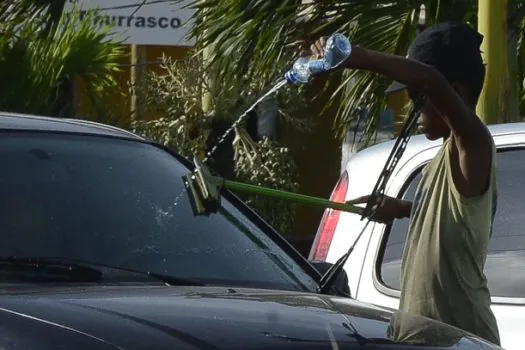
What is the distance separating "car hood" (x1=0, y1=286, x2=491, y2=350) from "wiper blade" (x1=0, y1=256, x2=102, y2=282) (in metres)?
0.18

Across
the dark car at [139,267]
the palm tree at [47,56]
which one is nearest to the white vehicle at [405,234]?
the dark car at [139,267]

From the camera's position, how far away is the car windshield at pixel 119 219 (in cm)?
385

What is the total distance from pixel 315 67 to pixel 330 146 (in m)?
11.6

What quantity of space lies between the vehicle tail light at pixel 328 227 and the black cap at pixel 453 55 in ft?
4.02

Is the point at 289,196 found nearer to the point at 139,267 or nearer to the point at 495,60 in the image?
the point at 139,267

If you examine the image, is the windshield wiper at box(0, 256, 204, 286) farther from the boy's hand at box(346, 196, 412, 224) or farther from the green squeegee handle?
the boy's hand at box(346, 196, 412, 224)

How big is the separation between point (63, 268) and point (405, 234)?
170 centimetres

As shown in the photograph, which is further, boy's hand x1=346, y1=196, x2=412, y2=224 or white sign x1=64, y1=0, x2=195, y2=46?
white sign x1=64, y1=0, x2=195, y2=46

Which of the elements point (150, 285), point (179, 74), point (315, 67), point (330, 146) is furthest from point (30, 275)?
point (330, 146)

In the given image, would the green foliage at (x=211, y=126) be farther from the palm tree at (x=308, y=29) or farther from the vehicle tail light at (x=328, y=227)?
the vehicle tail light at (x=328, y=227)

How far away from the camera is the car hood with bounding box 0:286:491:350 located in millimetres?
2926

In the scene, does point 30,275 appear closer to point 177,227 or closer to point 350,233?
point 177,227

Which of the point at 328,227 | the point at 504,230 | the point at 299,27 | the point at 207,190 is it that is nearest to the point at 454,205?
the point at 207,190

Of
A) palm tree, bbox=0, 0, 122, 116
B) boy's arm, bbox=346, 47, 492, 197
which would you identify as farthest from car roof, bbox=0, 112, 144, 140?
palm tree, bbox=0, 0, 122, 116
